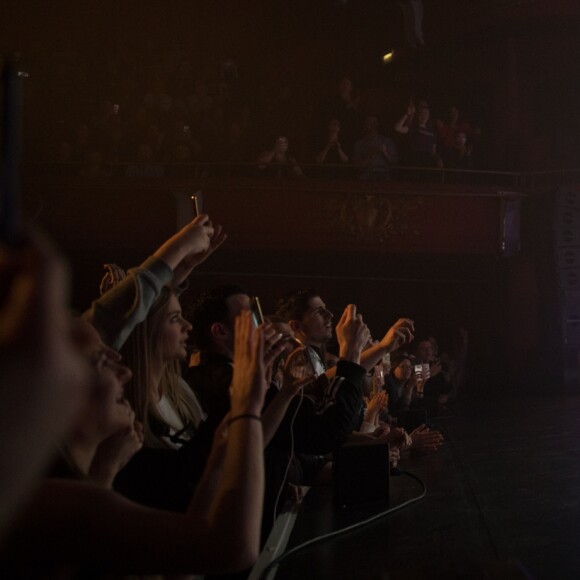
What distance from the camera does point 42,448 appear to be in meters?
0.47

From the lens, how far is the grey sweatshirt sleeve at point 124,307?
1.69 meters

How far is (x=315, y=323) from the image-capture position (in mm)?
3148

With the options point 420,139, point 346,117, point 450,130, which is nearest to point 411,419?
point 420,139

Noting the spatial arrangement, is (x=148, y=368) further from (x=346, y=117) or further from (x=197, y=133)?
(x=346, y=117)

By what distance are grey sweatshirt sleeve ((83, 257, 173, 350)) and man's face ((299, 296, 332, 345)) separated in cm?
140

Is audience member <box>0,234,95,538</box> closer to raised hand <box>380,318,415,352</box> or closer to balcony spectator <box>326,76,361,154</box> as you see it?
raised hand <box>380,318,415,352</box>

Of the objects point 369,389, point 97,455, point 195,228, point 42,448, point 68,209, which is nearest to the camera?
point 42,448

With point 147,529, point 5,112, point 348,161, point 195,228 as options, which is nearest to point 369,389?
point 195,228

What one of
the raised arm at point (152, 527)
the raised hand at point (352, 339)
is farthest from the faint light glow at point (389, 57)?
the raised arm at point (152, 527)

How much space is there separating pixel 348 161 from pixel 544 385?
10.7 feet

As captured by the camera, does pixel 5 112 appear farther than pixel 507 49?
No

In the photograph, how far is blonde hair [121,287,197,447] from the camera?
1799 mm

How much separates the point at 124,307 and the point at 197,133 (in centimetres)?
668

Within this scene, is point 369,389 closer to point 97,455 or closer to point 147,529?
point 97,455
